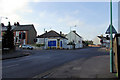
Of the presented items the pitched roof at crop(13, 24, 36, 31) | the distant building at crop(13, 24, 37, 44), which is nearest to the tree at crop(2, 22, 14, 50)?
the distant building at crop(13, 24, 37, 44)

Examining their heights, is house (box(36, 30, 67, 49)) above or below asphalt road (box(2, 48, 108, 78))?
above

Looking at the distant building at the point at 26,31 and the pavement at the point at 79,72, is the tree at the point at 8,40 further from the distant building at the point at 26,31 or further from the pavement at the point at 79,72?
the distant building at the point at 26,31

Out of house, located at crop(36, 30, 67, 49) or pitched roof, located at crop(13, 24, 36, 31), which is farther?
pitched roof, located at crop(13, 24, 36, 31)

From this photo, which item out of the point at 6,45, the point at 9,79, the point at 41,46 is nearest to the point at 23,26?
the point at 41,46

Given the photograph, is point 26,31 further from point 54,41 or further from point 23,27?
point 54,41

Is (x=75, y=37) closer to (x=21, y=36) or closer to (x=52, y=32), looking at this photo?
(x=52, y=32)

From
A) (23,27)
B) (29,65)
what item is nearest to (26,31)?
(23,27)

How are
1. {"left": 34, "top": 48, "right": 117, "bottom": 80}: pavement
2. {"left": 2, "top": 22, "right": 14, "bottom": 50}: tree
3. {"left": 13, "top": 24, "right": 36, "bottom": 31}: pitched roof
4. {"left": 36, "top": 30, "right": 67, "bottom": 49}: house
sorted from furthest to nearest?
1. {"left": 13, "top": 24, "right": 36, "bottom": 31}: pitched roof
2. {"left": 36, "top": 30, "right": 67, "bottom": 49}: house
3. {"left": 2, "top": 22, "right": 14, "bottom": 50}: tree
4. {"left": 34, "top": 48, "right": 117, "bottom": 80}: pavement

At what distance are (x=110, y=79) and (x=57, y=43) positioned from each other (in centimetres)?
4094

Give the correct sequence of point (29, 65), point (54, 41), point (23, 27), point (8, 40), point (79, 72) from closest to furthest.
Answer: point (79, 72)
point (29, 65)
point (8, 40)
point (54, 41)
point (23, 27)

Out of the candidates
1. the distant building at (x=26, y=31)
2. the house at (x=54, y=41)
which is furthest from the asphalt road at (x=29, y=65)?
the distant building at (x=26, y=31)

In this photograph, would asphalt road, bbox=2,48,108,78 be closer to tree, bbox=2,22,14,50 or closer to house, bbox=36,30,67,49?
tree, bbox=2,22,14,50

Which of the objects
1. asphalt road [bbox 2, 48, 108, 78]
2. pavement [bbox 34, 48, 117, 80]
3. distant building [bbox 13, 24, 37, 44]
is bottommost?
asphalt road [bbox 2, 48, 108, 78]

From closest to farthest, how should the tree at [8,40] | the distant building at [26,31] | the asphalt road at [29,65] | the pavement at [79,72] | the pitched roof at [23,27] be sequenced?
the pavement at [79,72]
the asphalt road at [29,65]
the tree at [8,40]
the distant building at [26,31]
the pitched roof at [23,27]
